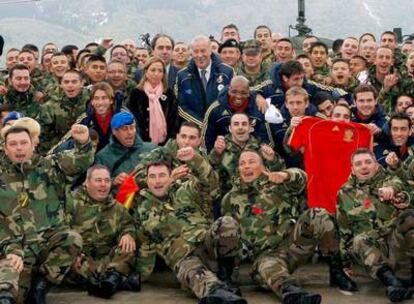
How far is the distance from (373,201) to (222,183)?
1.80m

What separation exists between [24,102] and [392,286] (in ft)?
17.7

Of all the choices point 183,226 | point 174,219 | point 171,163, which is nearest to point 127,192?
point 171,163

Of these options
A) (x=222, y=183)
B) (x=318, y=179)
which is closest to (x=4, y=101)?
(x=222, y=183)

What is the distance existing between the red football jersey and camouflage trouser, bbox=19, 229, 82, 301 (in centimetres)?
289

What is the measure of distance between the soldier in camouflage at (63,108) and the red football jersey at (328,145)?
113 inches

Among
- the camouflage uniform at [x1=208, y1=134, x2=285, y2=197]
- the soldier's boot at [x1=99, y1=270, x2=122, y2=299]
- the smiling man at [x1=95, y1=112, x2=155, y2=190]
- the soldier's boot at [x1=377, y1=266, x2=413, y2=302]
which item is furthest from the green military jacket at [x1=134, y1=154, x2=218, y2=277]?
the soldier's boot at [x1=377, y1=266, x2=413, y2=302]

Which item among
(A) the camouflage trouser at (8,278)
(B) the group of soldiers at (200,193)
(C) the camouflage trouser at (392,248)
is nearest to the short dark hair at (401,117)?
(B) the group of soldiers at (200,193)

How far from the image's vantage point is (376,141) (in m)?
9.81

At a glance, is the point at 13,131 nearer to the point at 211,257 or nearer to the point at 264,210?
the point at 211,257

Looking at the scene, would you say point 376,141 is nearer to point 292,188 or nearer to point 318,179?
point 318,179

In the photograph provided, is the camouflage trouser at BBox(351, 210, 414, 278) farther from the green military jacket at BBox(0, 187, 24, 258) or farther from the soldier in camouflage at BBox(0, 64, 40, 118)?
the soldier in camouflage at BBox(0, 64, 40, 118)

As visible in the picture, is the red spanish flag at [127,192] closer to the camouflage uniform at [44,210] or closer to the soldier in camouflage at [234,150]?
the soldier in camouflage at [234,150]

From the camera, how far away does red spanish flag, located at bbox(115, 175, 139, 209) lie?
9.16 metres

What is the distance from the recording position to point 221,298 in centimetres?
756
